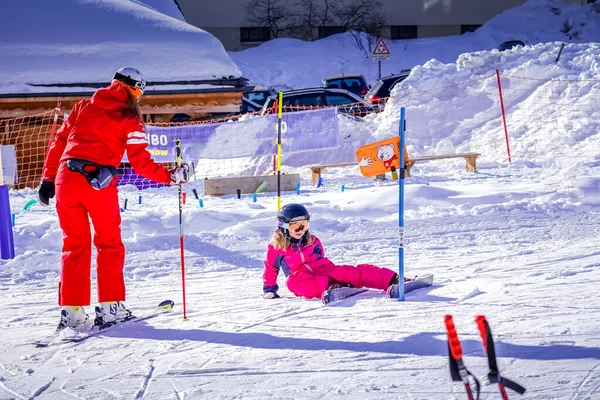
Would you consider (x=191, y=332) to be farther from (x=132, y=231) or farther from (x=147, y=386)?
(x=132, y=231)

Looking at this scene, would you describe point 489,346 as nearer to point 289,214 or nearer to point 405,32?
point 289,214

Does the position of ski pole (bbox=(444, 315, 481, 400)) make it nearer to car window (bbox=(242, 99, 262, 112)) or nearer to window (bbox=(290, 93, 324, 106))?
window (bbox=(290, 93, 324, 106))

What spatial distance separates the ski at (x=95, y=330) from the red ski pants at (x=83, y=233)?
0.21 m

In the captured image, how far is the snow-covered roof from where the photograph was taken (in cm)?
1691

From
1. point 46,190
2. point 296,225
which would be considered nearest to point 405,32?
point 296,225

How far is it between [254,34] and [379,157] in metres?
30.0

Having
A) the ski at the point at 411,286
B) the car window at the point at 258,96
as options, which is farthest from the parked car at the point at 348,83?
the ski at the point at 411,286

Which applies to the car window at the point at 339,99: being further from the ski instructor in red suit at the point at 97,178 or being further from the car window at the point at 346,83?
the ski instructor in red suit at the point at 97,178

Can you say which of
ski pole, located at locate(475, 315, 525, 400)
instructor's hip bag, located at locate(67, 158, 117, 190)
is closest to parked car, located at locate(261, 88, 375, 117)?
instructor's hip bag, located at locate(67, 158, 117, 190)

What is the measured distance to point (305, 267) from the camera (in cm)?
659

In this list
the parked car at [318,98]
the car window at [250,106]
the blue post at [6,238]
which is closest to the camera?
the blue post at [6,238]

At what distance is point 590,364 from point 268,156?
13.0m

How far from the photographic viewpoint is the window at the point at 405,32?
117 ft

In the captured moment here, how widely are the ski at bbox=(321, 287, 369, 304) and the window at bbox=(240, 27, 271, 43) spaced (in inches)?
1164
